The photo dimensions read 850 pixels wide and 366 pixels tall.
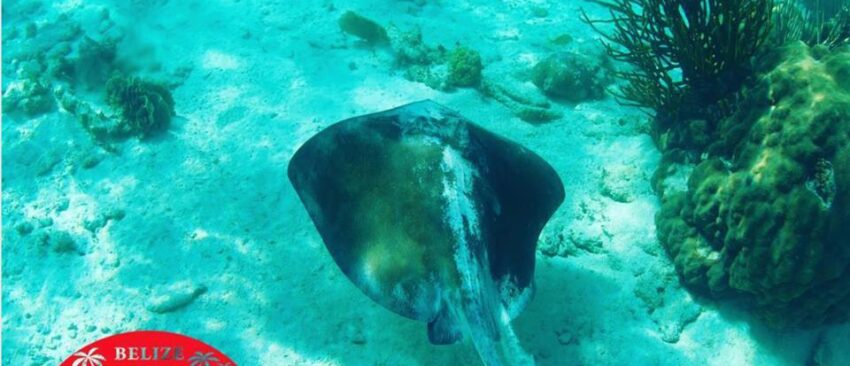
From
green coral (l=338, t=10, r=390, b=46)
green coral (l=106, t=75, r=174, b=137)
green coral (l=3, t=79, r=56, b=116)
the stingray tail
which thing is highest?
the stingray tail

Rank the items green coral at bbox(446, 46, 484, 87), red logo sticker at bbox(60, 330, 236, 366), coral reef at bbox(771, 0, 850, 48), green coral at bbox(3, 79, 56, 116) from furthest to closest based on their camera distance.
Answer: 1. green coral at bbox(3, 79, 56, 116)
2. green coral at bbox(446, 46, 484, 87)
3. coral reef at bbox(771, 0, 850, 48)
4. red logo sticker at bbox(60, 330, 236, 366)

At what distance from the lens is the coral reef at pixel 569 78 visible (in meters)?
7.38

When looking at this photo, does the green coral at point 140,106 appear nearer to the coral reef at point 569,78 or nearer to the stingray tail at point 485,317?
the stingray tail at point 485,317

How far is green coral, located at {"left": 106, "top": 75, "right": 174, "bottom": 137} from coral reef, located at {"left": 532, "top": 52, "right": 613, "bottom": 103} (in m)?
6.00

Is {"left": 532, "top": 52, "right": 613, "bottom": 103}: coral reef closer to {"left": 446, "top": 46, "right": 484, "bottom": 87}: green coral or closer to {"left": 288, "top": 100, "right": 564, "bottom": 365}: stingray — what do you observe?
{"left": 446, "top": 46, "right": 484, "bottom": 87}: green coral

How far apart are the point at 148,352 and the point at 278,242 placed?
1.63 meters

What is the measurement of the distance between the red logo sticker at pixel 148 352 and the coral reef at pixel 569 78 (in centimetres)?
601

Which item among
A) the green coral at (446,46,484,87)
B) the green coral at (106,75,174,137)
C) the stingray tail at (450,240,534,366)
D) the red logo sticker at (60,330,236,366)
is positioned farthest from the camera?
the green coral at (446,46,484,87)

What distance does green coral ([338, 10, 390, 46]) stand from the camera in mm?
8664

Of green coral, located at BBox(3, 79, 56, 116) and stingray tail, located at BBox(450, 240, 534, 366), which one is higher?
stingray tail, located at BBox(450, 240, 534, 366)

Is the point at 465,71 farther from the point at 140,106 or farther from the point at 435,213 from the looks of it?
the point at 140,106

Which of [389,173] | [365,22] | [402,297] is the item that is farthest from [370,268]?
[365,22]

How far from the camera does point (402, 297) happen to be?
341cm

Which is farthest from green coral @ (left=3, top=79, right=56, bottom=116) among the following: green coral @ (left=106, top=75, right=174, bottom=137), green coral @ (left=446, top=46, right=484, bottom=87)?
green coral @ (left=446, top=46, right=484, bottom=87)
